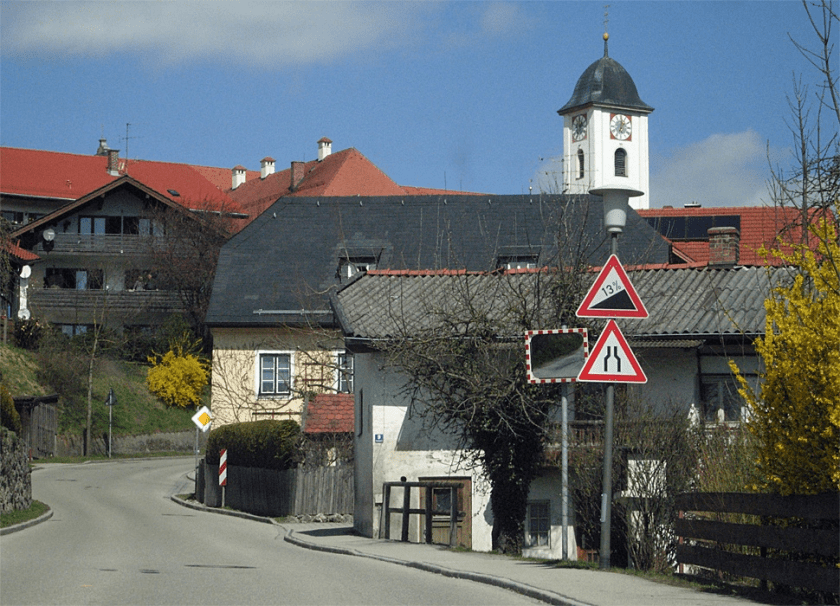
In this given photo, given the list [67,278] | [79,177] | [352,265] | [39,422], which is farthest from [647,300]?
[79,177]

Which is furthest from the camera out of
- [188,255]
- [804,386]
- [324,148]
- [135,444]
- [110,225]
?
[324,148]

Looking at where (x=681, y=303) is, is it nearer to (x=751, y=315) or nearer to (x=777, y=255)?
(x=751, y=315)

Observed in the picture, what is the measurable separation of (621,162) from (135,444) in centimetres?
5817

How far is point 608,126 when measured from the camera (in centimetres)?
9675

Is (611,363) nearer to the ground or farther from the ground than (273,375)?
farther from the ground

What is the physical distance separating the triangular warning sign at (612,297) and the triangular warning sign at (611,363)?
20cm

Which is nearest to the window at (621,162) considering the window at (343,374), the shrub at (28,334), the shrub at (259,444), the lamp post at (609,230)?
the shrub at (28,334)

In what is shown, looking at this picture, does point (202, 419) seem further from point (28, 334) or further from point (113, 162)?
point (113, 162)

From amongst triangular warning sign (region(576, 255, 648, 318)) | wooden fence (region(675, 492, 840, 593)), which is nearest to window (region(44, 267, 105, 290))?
triangular warning sign (region(576, 255, 648, 318))

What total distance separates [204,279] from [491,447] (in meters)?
41.1

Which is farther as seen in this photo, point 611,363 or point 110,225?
point 110,225

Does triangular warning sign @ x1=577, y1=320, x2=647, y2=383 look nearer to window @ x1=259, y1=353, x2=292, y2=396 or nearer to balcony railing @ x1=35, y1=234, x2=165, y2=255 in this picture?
window @ x1=259, y1=353, x2=292, y2=396

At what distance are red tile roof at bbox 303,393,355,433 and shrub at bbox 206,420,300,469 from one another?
44 centimetres

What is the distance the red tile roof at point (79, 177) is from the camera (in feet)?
241
